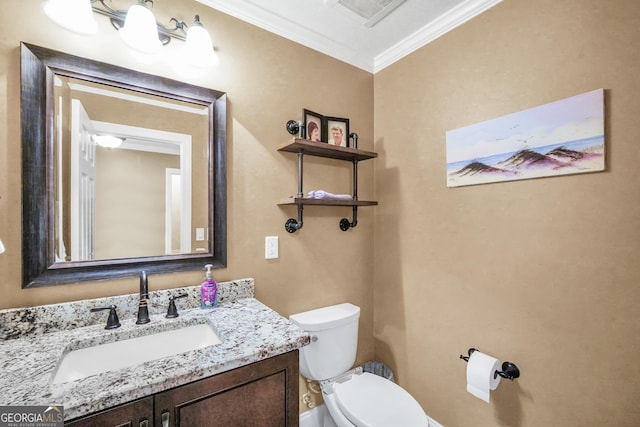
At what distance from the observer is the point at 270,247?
1571mm

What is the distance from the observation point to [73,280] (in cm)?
110

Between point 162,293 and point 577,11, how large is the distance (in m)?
A: 2.12

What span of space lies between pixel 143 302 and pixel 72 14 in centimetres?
112

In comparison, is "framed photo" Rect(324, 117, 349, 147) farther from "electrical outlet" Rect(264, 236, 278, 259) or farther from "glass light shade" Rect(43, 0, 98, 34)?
"glass light shade" Rect(43, 0, 98, 34)

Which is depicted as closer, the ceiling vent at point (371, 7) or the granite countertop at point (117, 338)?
the granite countertop at point (117, 338)

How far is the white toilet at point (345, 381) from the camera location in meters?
1.28


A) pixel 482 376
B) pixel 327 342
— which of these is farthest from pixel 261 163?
pixel 482 376

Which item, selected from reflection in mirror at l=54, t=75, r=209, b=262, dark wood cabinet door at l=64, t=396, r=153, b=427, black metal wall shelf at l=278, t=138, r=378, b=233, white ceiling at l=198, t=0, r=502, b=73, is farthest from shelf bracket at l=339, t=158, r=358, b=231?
dark wood cabinet door at l=64, t=396, r=153, b=427

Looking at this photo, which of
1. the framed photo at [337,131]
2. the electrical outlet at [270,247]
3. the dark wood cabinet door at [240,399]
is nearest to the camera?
the dark wood cabinet door at [240,399]

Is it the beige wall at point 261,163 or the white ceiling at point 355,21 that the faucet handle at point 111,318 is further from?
the white ceiling at point 355,21

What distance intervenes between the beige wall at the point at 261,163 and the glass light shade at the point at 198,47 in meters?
0.09

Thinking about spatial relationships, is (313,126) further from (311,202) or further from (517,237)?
(517,237)

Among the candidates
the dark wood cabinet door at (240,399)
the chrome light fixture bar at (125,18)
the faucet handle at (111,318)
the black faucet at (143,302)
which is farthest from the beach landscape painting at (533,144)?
the faucet handle at (111,318)

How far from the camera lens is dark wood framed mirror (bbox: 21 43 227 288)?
3.43ft
